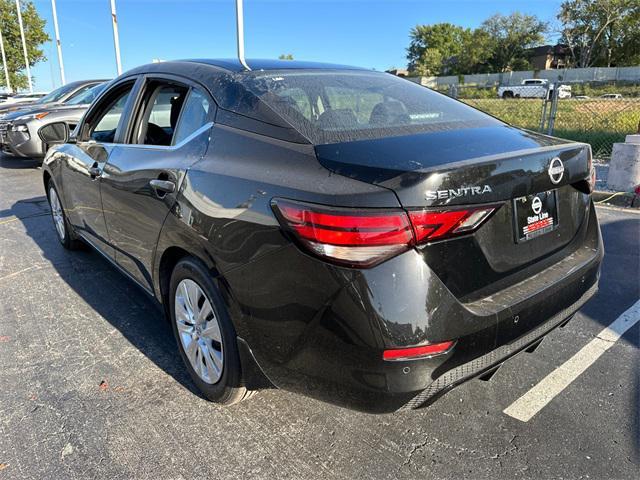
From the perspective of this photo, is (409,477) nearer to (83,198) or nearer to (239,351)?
(239,351)

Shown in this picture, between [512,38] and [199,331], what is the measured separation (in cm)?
8588

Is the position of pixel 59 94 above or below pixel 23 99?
above

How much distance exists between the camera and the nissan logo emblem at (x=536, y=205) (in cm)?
199

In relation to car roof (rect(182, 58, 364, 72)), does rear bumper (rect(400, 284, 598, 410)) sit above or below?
below

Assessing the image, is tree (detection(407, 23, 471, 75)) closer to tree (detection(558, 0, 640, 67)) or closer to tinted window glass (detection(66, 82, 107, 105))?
tree (detection(558, 0, 640, 67))

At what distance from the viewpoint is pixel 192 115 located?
8.46 feet

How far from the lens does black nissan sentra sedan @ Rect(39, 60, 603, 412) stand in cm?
165

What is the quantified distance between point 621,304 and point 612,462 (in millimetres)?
1747

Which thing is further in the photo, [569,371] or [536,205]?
[569,371]

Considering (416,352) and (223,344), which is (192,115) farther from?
(416,352)

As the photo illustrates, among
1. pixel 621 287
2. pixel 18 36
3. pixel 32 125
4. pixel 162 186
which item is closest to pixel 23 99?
pixel 32 125

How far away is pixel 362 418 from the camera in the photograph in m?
2.36

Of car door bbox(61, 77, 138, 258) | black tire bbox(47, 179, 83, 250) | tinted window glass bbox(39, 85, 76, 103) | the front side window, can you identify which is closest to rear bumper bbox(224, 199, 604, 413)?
car door bbox(61, 77, 138, 258)

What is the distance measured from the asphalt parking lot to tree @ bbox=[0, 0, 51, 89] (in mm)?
42030
